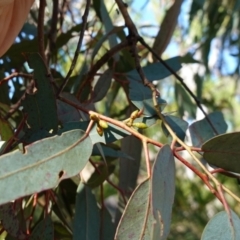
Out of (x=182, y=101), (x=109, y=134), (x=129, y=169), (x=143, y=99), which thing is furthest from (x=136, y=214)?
(x=182, y=101)

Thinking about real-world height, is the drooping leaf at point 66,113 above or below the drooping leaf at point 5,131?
below

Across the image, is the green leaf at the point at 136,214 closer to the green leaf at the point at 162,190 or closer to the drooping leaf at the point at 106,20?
the green leaf at the point at 162,190

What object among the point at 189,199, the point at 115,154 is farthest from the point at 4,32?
the point at 189,199

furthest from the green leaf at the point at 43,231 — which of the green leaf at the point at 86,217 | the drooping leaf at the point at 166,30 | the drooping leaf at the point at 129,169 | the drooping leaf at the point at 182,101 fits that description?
the drooping leaf at the point at 182,101

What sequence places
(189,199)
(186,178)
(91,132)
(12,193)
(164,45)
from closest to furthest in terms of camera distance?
(12,193), (91,132), (164,45), (189,199), (186,178)

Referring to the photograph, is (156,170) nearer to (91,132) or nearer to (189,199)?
(91,132)

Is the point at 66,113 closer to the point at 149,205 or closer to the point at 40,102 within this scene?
the point at 40,102
